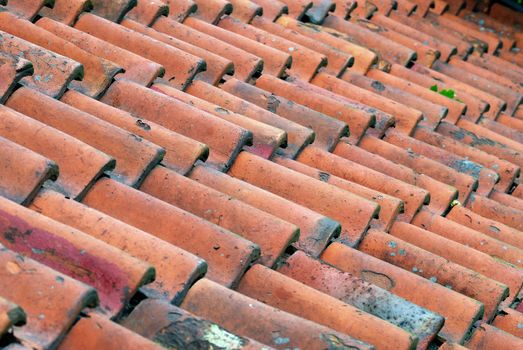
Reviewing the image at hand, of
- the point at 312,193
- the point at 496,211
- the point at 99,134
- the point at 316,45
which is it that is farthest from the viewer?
the point at 316,45

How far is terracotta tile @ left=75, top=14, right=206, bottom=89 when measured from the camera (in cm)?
408

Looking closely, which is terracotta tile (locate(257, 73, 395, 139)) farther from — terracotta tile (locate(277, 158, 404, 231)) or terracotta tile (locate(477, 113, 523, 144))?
terracotta tile (locate(477, 113, 523, 144))

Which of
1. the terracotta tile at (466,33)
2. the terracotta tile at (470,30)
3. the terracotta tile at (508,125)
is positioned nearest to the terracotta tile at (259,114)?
the terracotta tile at (508,125)

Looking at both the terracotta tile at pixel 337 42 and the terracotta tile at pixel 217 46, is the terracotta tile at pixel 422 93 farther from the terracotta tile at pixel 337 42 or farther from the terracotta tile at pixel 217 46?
the terracotta tile at pixel 217 46

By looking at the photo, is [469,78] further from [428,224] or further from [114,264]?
[114,264]

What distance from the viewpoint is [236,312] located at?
108 inches

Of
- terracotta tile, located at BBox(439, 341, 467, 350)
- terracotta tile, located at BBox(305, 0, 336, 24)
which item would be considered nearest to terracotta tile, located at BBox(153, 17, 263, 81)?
terracotta tile, located at BBox(305, 0, 336, 24)

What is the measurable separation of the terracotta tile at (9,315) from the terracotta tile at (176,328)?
0.40 meters

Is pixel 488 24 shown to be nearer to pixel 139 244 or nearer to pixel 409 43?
pixel 409 43

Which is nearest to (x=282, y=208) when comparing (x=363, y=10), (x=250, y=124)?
(x=250, y=124)

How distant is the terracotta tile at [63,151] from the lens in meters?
3.08

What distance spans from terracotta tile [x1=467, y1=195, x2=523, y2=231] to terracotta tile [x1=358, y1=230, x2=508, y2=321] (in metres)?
0.77

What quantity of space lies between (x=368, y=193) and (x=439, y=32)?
101 inches

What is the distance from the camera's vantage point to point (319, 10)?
537 cm
